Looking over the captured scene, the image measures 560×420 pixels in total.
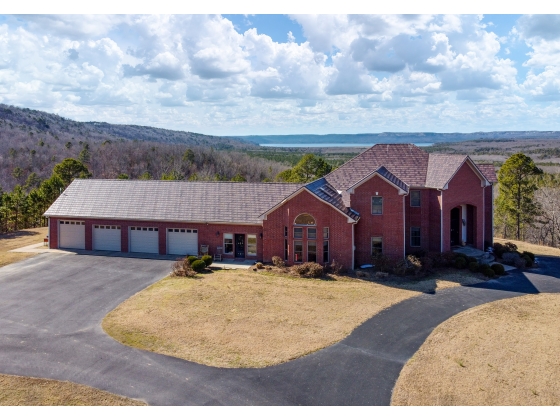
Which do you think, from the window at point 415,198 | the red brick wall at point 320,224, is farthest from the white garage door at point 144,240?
the window at point 415,198

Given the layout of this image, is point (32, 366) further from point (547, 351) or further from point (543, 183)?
point (543, 183)

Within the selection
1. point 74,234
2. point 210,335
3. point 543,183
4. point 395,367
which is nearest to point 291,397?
point 395,367

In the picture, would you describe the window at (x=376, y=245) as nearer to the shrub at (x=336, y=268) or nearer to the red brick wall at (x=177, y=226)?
the shrub at (x=336, y=268)

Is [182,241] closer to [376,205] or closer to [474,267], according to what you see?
[376,205]

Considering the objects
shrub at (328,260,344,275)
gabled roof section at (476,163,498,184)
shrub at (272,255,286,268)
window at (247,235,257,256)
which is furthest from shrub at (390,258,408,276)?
gabled roof section at (476,163,498,184)

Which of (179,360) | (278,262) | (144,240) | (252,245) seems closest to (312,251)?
(278,262)
